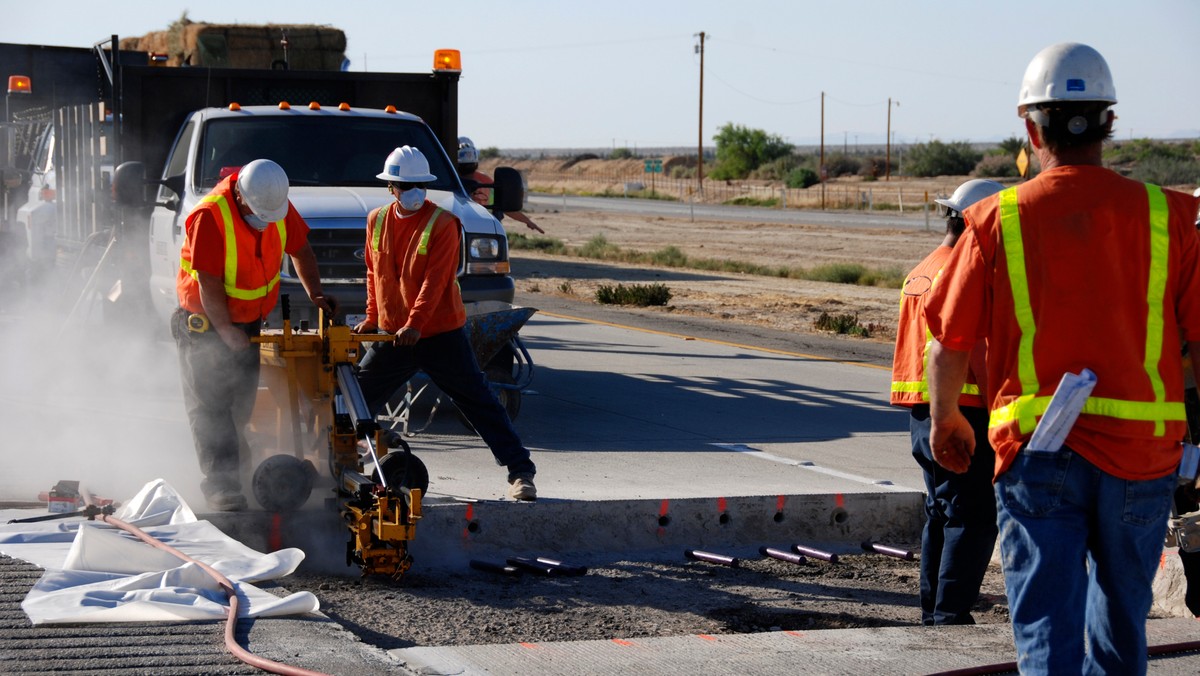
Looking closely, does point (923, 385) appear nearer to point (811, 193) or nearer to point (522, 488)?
point (522, 488)

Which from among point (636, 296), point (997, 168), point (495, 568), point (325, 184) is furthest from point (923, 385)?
point (997, 168)

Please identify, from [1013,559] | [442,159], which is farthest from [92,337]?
[1013,559]

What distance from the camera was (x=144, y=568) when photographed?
6.07m

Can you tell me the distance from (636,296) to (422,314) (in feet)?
→ 50.1

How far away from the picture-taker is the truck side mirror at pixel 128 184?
988cm

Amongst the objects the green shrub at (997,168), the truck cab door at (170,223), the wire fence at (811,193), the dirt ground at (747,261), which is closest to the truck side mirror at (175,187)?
the truck cab door at (170,223)

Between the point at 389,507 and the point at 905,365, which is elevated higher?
the point at 905,365

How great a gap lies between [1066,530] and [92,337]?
37.8ft

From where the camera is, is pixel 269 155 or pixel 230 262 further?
pixel 269 155

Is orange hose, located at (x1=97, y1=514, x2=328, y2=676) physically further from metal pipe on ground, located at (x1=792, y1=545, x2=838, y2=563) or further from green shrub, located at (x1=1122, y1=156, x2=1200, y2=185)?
green shrub, located at (x1=1122, y1=156, x2=1200, y2=185)

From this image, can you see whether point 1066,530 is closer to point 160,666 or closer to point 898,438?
point 160,666

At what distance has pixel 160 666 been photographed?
4.80 metres

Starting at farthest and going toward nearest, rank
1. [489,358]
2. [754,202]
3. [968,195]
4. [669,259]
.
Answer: [754,202] → [669,259] → [489,358] → [968,195]

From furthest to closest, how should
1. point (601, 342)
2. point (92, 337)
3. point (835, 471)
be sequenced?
point (601, 342), point (92, 337), point (835, 471)
